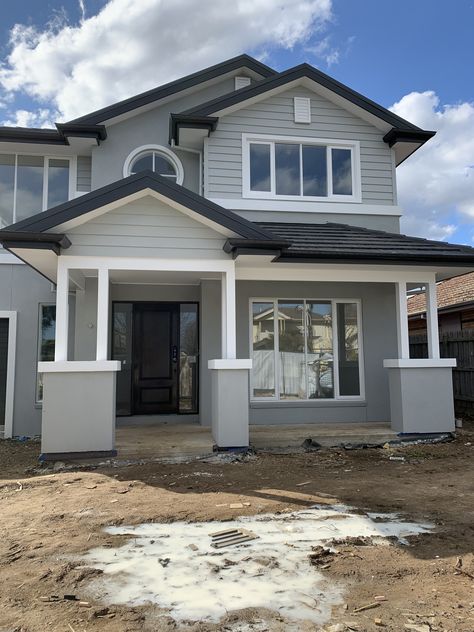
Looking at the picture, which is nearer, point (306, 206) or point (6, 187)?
point (306, 206)

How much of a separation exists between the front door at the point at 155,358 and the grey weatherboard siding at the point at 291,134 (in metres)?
2.64

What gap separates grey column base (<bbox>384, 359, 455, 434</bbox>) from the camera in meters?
8.01

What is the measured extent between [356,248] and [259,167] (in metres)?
3.13

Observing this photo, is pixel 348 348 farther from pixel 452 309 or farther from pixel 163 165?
pixel 452 309

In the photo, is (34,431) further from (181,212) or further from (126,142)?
(126,142)

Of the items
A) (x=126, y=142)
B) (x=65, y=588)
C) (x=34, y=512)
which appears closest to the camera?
(x=65, y=588)

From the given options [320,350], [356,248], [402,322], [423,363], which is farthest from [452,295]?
[356,248]

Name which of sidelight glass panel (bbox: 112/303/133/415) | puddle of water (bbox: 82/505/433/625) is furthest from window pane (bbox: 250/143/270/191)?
puddle of water (bbox: 82/505/433/625)

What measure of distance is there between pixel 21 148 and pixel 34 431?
584cm

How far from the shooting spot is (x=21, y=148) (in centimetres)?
996

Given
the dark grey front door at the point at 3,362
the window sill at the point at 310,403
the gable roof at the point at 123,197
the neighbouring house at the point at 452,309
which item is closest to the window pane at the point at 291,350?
the window sill at the point at 310,403

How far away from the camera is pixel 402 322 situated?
828 cm

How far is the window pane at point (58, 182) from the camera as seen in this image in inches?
399

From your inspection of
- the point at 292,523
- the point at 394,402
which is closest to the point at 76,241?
the point at 292,523
